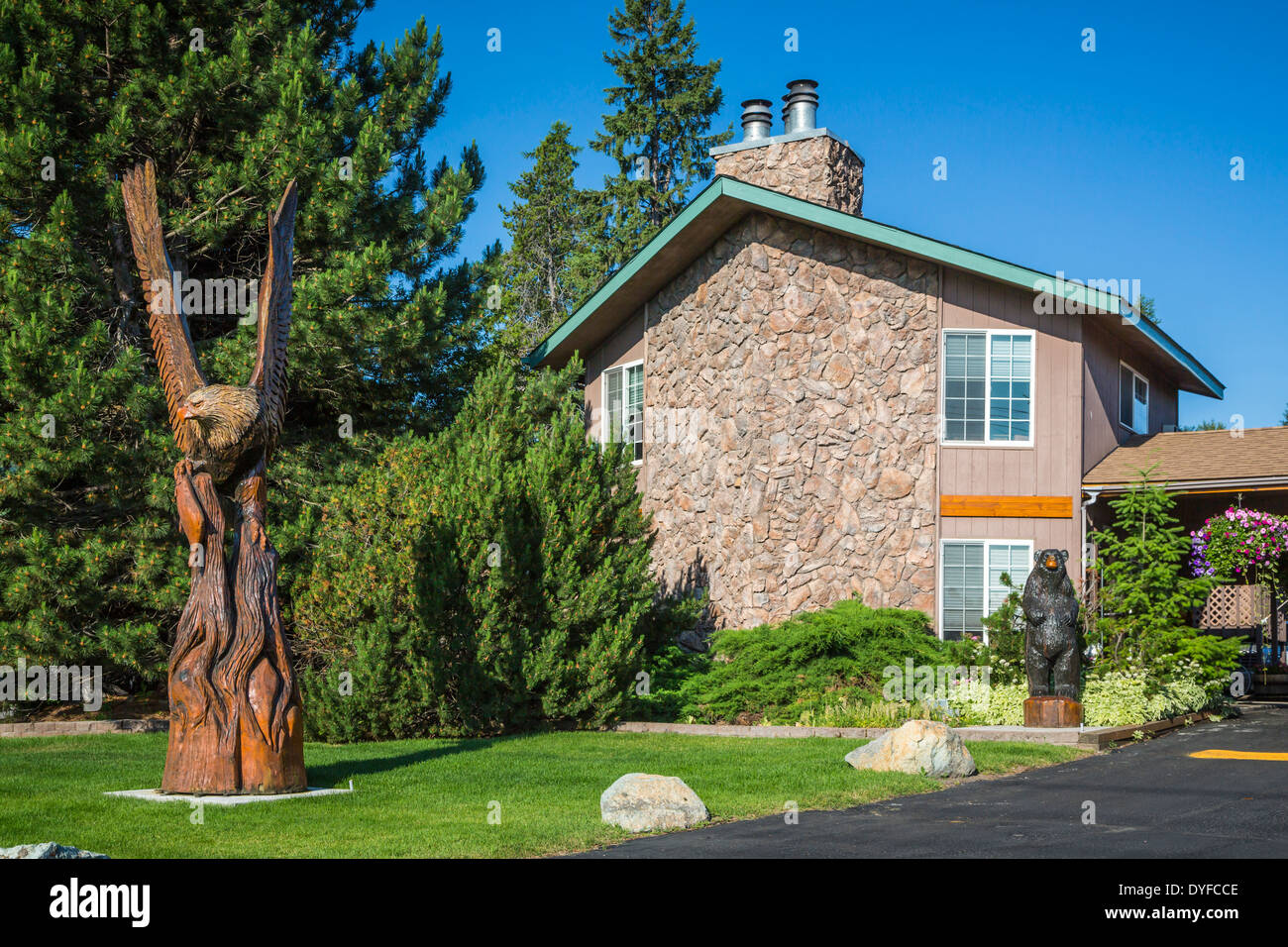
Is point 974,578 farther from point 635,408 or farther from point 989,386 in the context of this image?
point 635,408

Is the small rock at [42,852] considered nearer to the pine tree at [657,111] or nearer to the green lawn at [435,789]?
the green lawn at [435,789]

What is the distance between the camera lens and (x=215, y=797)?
9484 mm

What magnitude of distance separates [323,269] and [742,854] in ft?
47.5

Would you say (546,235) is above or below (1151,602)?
above

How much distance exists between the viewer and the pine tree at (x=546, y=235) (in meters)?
42.3

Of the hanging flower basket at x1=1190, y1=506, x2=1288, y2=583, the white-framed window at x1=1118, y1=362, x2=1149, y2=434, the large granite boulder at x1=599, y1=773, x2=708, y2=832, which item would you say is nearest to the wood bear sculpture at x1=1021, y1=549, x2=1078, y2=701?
the hanging flower basket at x1=1190, y1=506, x2=1288, y2=583

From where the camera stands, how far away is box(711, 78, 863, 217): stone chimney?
829 inches

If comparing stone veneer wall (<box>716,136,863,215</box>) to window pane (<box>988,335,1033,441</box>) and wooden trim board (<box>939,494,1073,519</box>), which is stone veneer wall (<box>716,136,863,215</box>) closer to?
window pane (<box>988,335,1033,441</box>)

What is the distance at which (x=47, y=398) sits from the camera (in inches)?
622

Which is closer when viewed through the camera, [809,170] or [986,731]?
[986,731]

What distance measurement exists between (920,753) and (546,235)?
3405 centimetres

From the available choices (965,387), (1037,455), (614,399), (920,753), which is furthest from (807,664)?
(614,399)

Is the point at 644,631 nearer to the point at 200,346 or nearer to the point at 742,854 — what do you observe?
the point at 200,346
